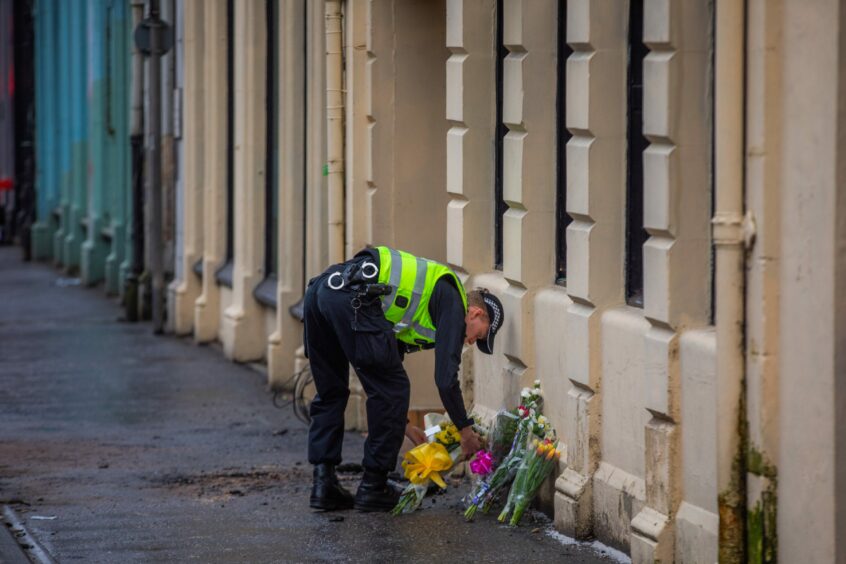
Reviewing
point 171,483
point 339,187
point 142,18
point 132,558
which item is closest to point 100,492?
point 171,483

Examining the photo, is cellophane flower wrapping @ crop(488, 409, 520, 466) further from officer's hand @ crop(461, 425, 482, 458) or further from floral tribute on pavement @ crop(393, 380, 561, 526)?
officer's hand @ crop(461, 425, 482, 458)

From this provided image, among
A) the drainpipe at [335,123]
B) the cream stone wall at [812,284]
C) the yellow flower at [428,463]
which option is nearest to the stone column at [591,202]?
the yellow flower at [428,463]

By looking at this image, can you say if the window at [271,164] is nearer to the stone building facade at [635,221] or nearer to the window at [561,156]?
the stone building facade at [635,221]

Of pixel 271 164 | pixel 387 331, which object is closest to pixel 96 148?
pixel 271 164

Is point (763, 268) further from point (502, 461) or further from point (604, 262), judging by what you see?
point (502, 461)

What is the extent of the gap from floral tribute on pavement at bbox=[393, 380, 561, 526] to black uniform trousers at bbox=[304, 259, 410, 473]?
170mm

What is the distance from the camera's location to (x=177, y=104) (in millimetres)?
Answer: 17844

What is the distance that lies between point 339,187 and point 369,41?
3.17 feet

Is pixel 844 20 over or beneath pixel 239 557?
over

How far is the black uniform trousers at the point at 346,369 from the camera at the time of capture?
28.9ft

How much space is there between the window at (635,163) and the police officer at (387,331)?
79 cm

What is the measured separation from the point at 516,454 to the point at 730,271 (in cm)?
243

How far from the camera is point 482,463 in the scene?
29.2 ft

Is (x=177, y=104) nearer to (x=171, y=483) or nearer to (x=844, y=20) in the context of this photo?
(x=171, y=483)
